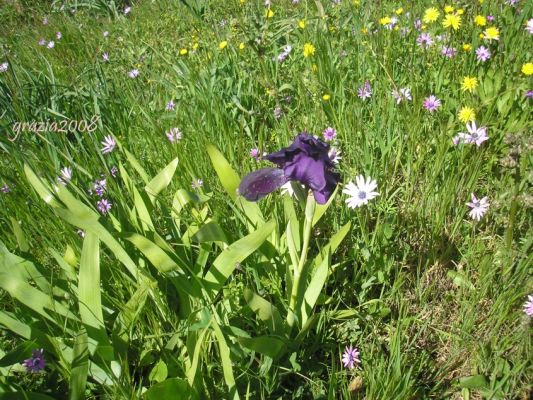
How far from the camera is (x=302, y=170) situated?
969mm

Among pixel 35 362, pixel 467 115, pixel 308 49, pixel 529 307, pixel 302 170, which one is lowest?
pixel 529 307

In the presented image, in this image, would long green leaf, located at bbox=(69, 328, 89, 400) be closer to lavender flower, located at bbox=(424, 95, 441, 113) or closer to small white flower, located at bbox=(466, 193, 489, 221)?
small white flower, located at bbox=(466, 193, 489, 221)

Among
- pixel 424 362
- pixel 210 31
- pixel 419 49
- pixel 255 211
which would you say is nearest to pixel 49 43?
pixel 210 31

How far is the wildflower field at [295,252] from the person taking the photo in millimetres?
1131

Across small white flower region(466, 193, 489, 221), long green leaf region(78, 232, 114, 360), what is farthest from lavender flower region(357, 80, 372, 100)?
long green leaf region(78, 232, 114, 360)

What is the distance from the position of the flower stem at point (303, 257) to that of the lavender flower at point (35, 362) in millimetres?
694

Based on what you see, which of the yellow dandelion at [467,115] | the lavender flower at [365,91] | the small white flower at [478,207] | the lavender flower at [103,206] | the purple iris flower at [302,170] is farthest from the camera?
the lavender flower at [365,91]

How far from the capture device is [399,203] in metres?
1.74

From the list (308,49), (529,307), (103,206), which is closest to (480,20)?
(308,49)

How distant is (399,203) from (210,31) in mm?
2052

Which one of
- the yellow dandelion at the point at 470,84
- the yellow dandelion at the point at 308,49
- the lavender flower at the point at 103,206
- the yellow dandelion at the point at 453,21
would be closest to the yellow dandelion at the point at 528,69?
the yellow dandelion at the point at 470,84

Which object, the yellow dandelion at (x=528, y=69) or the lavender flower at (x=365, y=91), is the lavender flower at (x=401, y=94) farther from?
the yellow dandelion at (x=528, y=69)

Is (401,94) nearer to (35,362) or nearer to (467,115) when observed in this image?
(467,115)

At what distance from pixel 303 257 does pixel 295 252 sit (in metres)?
0.06
